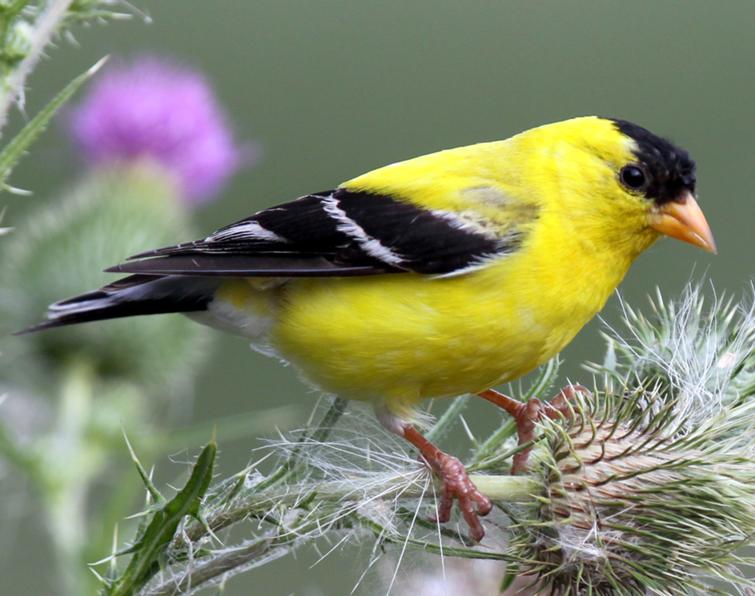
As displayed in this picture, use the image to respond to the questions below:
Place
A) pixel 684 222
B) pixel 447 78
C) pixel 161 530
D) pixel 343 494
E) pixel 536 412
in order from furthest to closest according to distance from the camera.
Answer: pixel 447 78 < pixel 684 222 < pixel 536 412 < pixel 343 494 < pixel 161 530

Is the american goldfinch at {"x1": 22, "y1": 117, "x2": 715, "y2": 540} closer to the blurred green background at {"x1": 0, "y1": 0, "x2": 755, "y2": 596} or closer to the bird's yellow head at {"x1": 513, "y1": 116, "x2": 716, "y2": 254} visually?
the bird's yellow head at {"x1": 513, "y1": 116, "x2": 716, "y2": 254}

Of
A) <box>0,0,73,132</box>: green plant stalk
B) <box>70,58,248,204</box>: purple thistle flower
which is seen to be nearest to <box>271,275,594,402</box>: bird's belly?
<box>0,0,73,132</box>: green plant stalk

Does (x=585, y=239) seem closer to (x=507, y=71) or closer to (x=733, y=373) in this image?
(x=733, y=373)

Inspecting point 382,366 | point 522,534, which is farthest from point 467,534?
point 382,366

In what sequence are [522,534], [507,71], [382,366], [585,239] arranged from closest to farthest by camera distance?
[522,534], [382,366], [585,239], [507,71]

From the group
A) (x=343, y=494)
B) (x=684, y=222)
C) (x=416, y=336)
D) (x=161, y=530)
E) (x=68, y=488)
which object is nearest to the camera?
(x=161, y=530)

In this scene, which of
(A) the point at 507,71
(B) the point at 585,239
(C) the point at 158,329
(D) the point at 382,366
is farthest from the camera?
(A) the point at 507,71

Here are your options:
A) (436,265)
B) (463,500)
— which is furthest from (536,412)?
(436,265)

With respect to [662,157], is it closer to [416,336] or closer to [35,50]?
[416,336]
